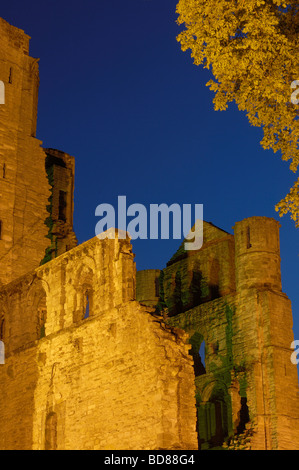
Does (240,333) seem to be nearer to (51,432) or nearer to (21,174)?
(21,174)

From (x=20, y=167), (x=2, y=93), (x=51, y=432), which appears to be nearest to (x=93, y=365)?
(x=51, y=432)

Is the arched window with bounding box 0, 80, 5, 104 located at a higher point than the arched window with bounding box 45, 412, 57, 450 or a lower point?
higher

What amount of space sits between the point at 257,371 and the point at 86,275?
11389 mm

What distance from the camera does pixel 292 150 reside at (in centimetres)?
1739

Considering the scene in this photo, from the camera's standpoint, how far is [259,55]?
16.7 meters

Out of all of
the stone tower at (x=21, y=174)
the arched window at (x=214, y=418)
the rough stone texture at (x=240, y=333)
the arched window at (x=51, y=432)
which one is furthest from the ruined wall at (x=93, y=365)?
the arched window at (x=214, y=418)

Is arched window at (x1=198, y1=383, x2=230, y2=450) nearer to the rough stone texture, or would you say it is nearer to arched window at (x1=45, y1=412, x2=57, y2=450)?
the rough stone texture

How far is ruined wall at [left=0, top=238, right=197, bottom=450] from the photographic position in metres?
18.1

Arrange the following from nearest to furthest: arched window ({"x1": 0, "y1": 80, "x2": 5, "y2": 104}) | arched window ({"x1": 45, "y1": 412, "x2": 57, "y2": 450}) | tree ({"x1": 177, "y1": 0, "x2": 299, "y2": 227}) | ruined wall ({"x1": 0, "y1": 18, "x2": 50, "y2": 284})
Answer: tree ({"x1": 177, "y1": 0, "x2": 299, "y2": 227}), arched window ({"x1": 45, "y1": 412, "x2": 57, "y2": 450}), ruined wall ({"x1": 0, "y1": 18, "x2": 50, "y2": 284}), arched window ({"x1": 0, "y1": 80, "x2": 5, "y2": 104})

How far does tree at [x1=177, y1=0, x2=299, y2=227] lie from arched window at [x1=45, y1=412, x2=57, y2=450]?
26.0ft

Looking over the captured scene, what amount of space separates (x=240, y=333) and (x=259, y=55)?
16.7 meters

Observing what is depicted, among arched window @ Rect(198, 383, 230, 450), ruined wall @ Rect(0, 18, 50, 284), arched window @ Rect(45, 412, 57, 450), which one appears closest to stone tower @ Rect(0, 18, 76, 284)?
ruined wall @ Rect(0, 18, 50, 284)

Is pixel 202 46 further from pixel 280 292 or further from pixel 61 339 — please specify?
pixel 280 292
